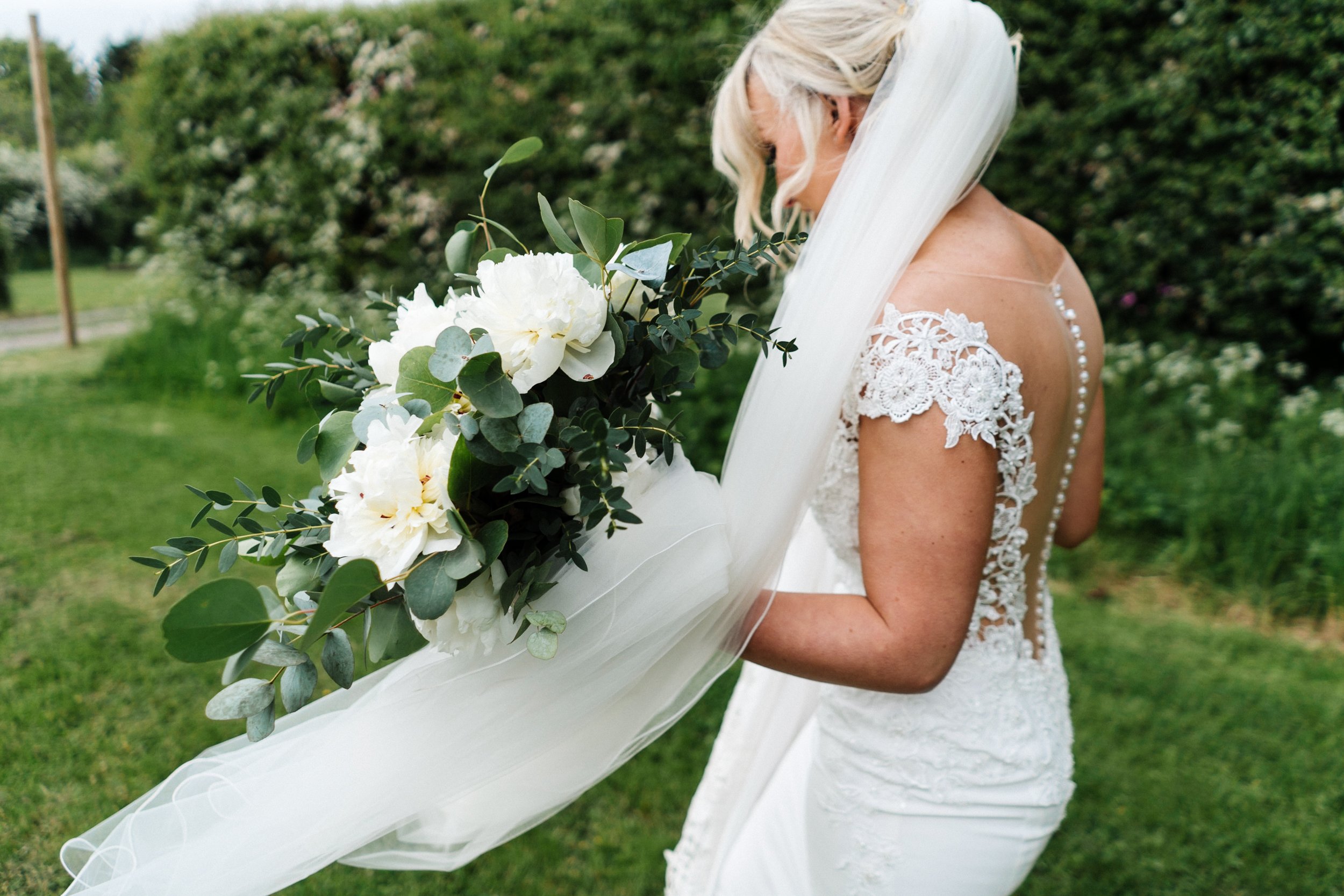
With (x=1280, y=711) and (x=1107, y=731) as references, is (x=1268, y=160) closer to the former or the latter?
(x=1280, y=711)

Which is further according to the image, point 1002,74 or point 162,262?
point 162,262

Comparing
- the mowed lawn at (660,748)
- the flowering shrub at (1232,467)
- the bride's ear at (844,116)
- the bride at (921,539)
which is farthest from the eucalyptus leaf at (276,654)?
the flowering shrub at (1232,467)

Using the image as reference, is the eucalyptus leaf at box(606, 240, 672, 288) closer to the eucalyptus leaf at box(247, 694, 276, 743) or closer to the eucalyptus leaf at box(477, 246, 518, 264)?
the eucalyptus leaf at box(477, 246, 518, 264)

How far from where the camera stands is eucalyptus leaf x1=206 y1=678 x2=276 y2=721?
41.9 inches

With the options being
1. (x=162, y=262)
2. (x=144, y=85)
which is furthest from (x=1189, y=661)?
(x=144, y=85)

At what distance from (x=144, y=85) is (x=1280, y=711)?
9645 mm

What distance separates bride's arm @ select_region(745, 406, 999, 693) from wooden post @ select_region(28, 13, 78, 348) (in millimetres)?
8438

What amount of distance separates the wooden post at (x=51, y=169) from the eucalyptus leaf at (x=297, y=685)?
27.2 ft

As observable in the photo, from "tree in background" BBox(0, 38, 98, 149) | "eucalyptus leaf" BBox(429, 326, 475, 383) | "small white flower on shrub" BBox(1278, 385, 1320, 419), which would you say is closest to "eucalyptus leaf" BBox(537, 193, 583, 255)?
"eucalyptus leaf" BBox(429, 326, 475, 383)

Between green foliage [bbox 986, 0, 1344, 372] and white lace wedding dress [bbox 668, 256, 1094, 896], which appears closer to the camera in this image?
white lace wedding dress [bbox 668, 256, 1094, 896]

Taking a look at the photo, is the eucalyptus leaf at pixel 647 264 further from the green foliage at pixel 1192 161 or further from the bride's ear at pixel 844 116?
the green foliage at pixel 1192 161

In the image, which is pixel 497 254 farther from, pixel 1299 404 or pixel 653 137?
pixel 653 137

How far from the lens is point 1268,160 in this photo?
512 cm

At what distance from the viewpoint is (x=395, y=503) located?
105cm
